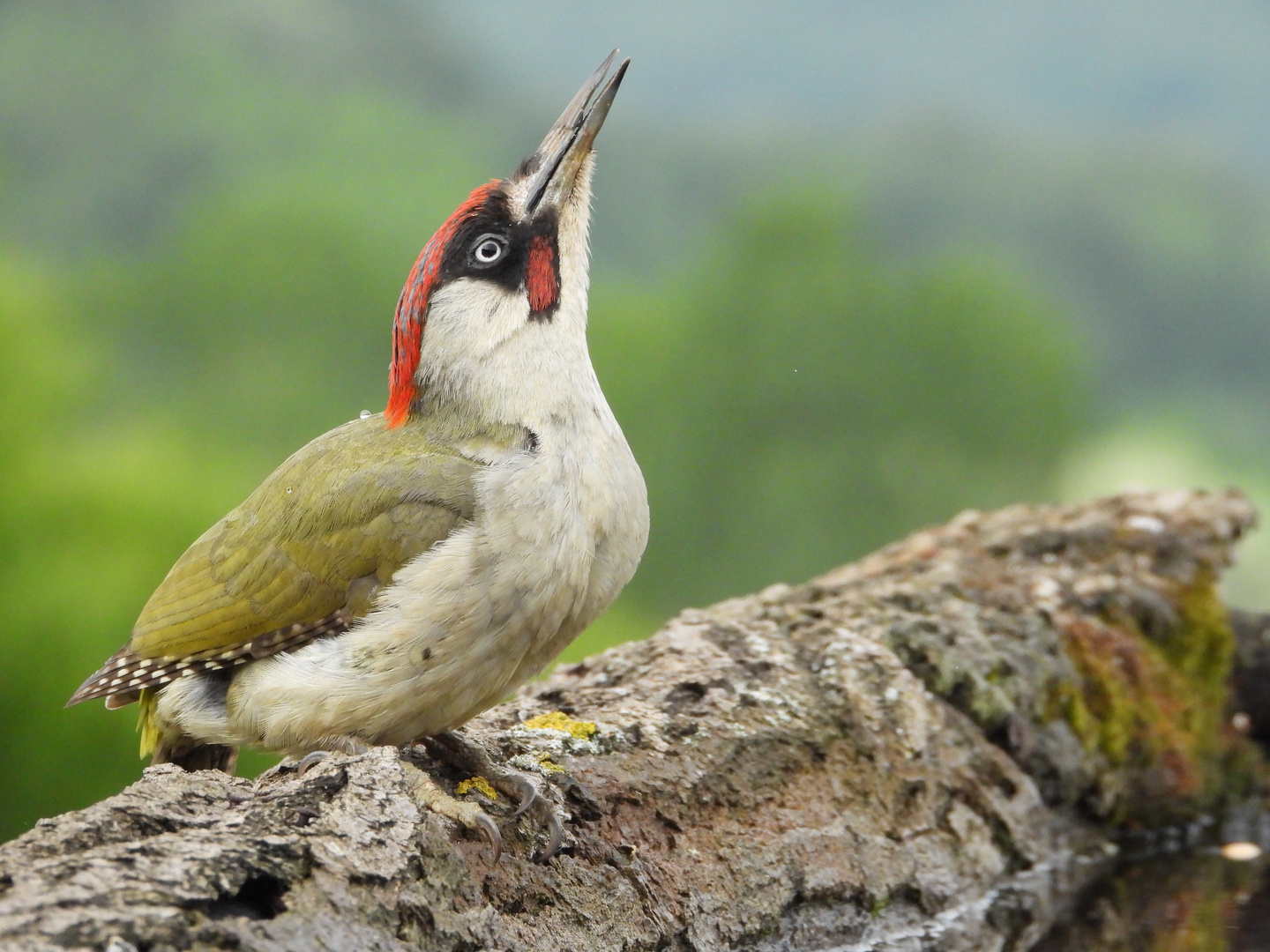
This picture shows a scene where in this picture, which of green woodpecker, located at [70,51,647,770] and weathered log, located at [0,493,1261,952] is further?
green woodpecker, located at [70,51,647,770]

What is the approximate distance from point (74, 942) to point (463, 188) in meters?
18.2

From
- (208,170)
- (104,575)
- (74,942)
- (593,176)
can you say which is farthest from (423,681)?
(208,170)

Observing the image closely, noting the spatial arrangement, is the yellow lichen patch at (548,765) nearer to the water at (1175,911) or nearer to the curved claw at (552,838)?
the curved claw at (552,838)

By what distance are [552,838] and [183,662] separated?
3.66 feet

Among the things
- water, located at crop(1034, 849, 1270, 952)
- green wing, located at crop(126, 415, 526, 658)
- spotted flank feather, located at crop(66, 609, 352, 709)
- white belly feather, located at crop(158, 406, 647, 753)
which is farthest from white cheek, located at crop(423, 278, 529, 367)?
water, located at crop(1034, 849, 1270, 952)

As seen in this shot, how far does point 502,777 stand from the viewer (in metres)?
3.00

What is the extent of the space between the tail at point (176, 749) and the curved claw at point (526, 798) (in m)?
0.97

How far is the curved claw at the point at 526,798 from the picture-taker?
290cm

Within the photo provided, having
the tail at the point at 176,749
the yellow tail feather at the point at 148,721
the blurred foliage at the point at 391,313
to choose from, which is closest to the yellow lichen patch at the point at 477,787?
the tail at the point at 176,749

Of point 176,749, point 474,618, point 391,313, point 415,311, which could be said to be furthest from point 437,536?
point 391,313

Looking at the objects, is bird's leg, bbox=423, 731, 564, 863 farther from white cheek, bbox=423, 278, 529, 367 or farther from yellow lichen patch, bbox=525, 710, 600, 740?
white cheek, bbox=423, 278, 529, 367

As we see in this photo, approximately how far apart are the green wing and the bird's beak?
0.71 meters

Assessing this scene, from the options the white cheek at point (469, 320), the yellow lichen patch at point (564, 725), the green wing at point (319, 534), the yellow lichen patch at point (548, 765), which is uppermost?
the white cheek at point (469, 320)

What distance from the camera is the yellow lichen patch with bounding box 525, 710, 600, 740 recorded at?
11.2 feet
